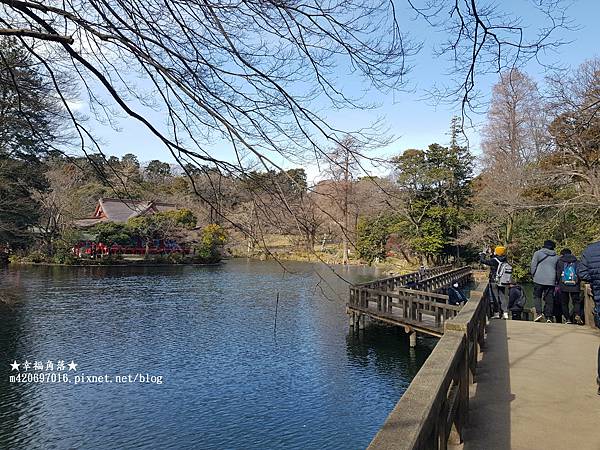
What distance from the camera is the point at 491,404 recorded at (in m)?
3.34

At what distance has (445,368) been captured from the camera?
2482mm

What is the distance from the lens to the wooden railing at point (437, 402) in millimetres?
1688

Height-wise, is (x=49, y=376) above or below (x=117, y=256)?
below

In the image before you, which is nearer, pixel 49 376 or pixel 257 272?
pixel 49 376

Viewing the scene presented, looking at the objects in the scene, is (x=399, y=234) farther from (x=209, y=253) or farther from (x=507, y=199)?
(x=209, y=253)

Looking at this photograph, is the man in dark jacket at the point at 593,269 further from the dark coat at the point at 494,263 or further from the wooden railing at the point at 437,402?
the dark coat at the point at 494,263

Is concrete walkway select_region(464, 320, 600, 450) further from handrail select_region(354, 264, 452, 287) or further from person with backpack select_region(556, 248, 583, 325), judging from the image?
handrail select_region(354, 264, 452, 287)

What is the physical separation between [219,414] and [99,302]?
10651mm

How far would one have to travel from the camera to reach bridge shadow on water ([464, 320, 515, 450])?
2754 mm

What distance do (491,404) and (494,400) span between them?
0.08 meters

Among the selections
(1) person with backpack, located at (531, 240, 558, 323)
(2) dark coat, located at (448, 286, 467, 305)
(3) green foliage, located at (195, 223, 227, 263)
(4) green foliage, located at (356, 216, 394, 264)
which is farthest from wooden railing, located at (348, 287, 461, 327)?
(3) green foliage, located at (195, 223, 227, 263)

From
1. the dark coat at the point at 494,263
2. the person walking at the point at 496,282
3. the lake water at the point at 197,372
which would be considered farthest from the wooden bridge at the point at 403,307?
the dark coat at the point at 494,263

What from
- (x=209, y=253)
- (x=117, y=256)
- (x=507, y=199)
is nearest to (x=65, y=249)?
(x=117, y=256)

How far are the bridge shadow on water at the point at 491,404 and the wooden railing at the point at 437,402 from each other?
9cm
